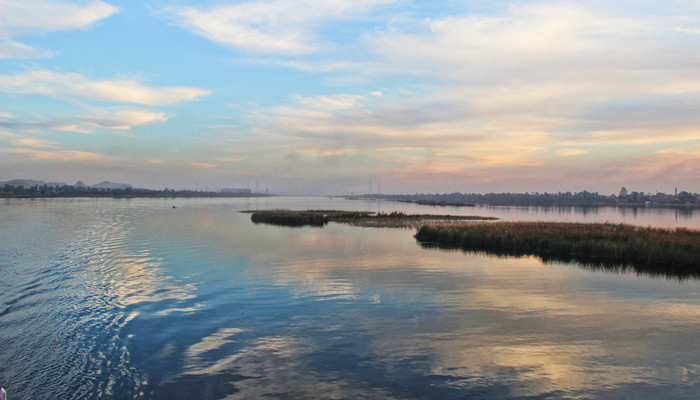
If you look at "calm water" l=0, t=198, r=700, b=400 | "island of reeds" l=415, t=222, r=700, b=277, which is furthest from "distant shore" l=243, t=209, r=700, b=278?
"calm water" l=0, t=198, r=700, b=400

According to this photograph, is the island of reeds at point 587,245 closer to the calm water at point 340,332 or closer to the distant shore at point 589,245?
the distant shore at point 589,245

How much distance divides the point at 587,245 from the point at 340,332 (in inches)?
1108

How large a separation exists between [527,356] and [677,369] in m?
3.73

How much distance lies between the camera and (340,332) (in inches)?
530

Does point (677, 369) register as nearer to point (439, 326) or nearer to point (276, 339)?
point (439, 326)

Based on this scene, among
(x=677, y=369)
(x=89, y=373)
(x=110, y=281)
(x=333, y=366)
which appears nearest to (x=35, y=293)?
(x=110, y=281)

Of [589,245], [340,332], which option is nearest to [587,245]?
[589,245]

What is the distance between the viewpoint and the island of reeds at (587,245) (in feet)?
93.1

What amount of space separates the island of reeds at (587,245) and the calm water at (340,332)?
5511mm

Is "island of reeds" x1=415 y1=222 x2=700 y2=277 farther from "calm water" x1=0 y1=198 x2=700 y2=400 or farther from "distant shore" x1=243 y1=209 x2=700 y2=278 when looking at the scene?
"calm water" x1=0 y1=198 x2=700 y2=400

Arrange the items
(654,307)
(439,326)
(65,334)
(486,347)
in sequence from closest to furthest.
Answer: (486,347), (65,334), (439,326), (654,307)

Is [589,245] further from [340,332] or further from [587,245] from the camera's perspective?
[340,332]

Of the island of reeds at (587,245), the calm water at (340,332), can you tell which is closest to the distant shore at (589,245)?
the island of reeds at (587,245)

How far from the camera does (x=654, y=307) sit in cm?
1745
